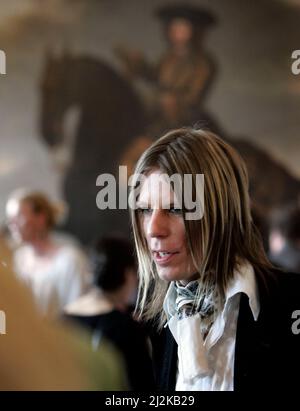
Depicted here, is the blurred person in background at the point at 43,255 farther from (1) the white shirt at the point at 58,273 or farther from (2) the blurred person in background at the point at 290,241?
(2) the blurred person in background at the point at 290,241

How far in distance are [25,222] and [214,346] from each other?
318 centimetres

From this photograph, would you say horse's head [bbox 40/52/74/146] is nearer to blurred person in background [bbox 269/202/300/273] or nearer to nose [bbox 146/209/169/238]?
blurred person in background [bbox 269/202/300/273]

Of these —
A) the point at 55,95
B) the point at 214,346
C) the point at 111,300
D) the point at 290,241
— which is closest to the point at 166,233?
the point at 214,346

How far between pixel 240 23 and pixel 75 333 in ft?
22.7

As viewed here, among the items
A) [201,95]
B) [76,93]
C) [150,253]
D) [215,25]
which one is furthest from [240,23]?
[150,253]

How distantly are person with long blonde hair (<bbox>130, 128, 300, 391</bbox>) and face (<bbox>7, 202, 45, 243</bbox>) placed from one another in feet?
9.69

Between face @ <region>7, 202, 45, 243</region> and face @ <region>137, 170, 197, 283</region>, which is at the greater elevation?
face @ <region>137, 170, 197, 283</region>

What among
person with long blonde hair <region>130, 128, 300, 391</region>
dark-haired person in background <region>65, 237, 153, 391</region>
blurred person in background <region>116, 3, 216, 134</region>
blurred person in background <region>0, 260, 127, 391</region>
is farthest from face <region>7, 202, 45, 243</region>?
blurred person in background <region>0, 260, 127, 391</region>

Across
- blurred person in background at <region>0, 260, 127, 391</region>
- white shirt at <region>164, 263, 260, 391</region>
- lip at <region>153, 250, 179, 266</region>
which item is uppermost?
blurred person in background at <region>0, 260, 127, 391</region>

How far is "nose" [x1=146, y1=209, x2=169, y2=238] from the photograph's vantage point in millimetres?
1286

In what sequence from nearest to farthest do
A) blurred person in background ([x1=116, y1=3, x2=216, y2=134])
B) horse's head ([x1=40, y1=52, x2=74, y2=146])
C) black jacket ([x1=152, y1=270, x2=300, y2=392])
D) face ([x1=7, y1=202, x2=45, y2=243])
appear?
1. black jacket ([x1=152, y1=270, x2=300, y2=392])
2. face ([x1=7, y1=202, x2=45, y2=243])
3. horse's head ([x1=40, y1=52, x2=74, y2=146])
4. blurred person in background ([x1=116, y1=3, x2=216, y2=134])

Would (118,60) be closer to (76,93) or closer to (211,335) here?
(76,93)

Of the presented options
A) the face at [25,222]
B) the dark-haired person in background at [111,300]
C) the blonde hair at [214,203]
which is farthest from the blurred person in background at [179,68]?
the blonde hair at [214,203]

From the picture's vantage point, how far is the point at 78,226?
6684 mm
